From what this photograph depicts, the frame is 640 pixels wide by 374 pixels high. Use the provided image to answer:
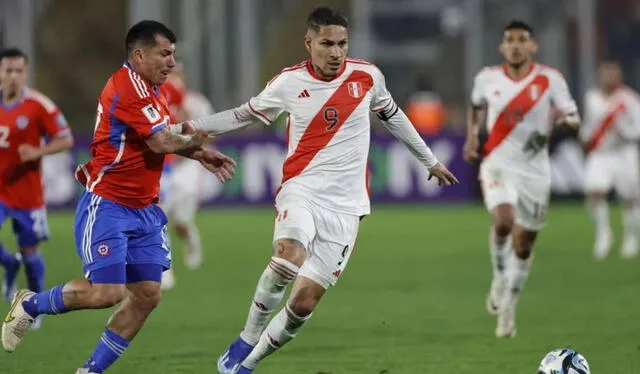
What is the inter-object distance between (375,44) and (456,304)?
45.1ft

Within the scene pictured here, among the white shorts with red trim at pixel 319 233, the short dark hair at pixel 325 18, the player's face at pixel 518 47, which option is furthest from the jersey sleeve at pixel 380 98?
the player's face at pixel 518 47

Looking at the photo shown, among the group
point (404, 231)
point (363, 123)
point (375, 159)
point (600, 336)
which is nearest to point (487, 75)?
point (600, 336)

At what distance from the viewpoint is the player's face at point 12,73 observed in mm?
11867

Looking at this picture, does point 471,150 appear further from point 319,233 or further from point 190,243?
point 190,243

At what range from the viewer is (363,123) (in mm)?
9258

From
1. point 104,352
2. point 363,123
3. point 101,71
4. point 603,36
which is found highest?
point 363,123

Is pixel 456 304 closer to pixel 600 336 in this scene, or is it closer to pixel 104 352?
pixel 600 336

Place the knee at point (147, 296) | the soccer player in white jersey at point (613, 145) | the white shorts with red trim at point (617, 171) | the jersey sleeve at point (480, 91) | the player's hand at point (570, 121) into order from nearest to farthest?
the knee at point (147, 296) < the player's hand at point (570, 121) < the jersey sleeve at point (480, 91) < the soccer player in white jersey at point (613, 145) < the white shorts with red trim at point (617, 171)

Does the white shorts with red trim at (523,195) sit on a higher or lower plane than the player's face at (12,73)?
lower

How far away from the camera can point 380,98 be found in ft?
30.5

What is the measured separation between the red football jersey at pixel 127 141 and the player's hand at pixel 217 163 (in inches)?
11.8

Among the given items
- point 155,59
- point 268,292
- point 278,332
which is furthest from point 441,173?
point 155,59

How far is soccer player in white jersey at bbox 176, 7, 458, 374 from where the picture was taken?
891 cm

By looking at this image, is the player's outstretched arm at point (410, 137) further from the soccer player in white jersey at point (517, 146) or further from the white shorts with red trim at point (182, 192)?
the white shorts with red trim at point (182, 192)
